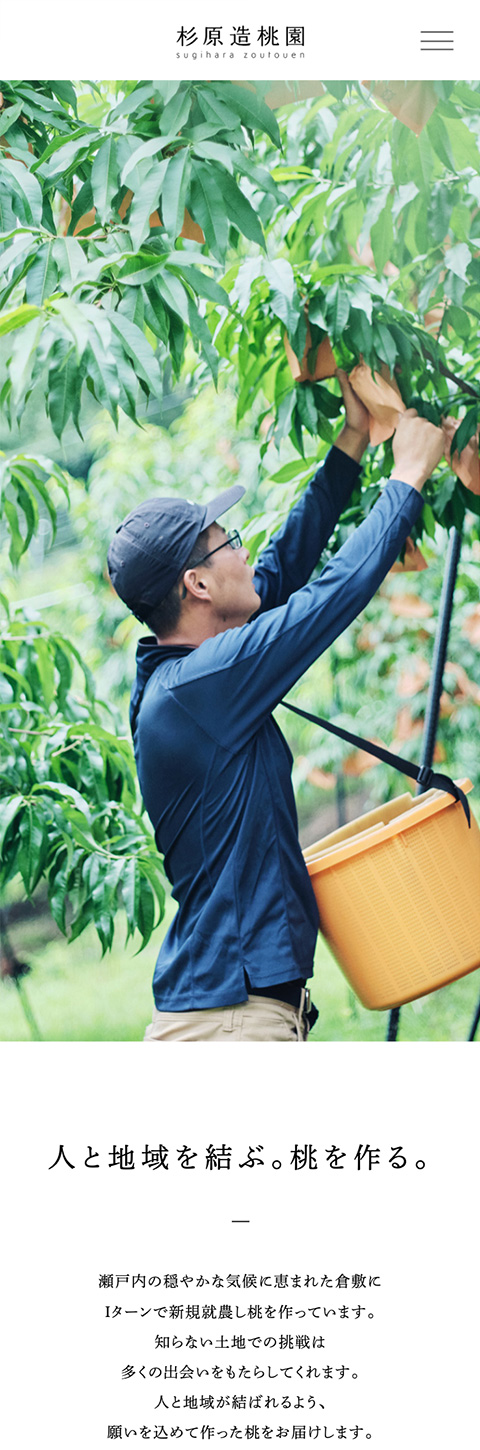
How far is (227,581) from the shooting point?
1.49 meters

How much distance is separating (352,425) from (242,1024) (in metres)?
0.92

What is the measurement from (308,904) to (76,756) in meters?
0.72

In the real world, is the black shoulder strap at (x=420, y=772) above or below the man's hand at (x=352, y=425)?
below

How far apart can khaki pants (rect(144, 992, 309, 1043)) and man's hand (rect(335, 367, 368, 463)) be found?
0.85m

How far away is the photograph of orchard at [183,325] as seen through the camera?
1205 mm

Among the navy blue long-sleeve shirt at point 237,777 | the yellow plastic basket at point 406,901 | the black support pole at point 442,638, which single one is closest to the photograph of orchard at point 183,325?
the black support pole at point 442,638

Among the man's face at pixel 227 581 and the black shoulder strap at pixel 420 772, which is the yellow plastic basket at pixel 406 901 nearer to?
the black shoulder strap at pixel 420 772

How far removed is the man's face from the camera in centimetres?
149

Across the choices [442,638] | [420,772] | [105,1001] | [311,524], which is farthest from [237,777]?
[105,1001]

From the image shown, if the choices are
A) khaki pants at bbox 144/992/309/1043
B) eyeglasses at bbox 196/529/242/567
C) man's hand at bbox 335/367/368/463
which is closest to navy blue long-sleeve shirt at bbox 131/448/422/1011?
khaki pants at bbox 144/992/309/1043

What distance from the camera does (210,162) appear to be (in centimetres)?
129

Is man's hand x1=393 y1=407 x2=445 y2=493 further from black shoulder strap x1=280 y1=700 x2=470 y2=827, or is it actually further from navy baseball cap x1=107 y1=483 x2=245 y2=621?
black shoulder strap x1=280 y1=700 x2=470 y2=827
